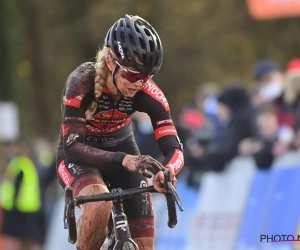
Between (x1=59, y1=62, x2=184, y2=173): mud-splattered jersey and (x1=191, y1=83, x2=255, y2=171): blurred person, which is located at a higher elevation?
(x1=59, y1=62, x2=184, y2=173): mud-splattered jersey

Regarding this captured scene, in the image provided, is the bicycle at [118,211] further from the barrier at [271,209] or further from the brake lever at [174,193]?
the barrier at [271,209]

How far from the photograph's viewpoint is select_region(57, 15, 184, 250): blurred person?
25.7 ft

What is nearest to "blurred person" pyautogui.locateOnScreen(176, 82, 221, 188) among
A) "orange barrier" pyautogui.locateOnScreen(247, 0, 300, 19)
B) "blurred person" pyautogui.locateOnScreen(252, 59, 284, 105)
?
"blurred person" pyautogui.locateOnScreen(252, 59, 284, 105)

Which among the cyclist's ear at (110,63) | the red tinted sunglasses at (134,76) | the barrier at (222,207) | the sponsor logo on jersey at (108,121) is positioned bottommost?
the barrier at (222,207)

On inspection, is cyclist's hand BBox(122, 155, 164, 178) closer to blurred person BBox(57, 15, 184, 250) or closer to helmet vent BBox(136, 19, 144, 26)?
blurred person BBox(57, 15, 184, 250)

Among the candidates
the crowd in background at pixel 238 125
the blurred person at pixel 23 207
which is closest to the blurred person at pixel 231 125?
the crowd in background at pixel 238 125

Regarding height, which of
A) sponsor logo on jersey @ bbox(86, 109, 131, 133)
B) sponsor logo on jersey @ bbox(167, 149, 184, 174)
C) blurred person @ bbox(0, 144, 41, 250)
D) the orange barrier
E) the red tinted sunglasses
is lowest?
blurred person @ bbox(0, 144, 41, 250)

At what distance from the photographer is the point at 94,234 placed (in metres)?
7.93

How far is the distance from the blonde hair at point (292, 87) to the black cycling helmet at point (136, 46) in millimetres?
3842

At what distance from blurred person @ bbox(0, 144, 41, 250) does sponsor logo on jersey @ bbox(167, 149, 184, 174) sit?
1294 cm

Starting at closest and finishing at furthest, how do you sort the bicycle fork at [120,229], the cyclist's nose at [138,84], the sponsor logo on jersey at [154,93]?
the bicycle fork at [120,229], the cyclist's nose at [138,84], the sponsor logo on jersey at [154,93]

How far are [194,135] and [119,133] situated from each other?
637 cm

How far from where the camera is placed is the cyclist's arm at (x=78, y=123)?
7.89m

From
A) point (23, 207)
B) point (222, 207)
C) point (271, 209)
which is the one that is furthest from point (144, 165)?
point (23, 207)
